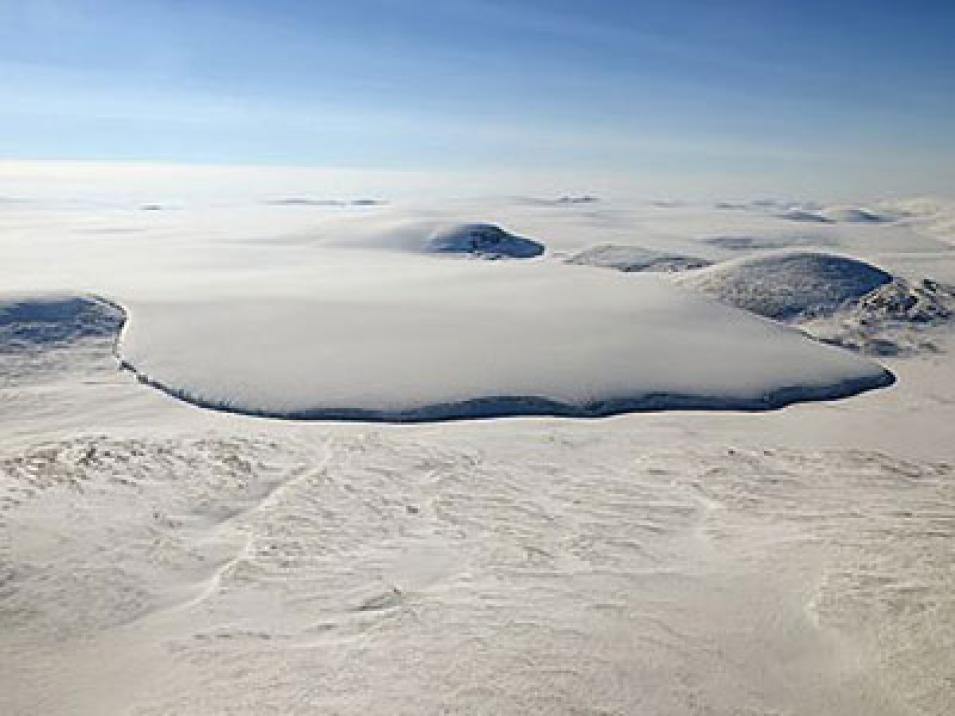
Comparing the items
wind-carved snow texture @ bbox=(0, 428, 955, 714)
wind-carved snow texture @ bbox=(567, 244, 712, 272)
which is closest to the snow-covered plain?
wind-carved snow texture @ bbox=(0, 428, 955, 714)

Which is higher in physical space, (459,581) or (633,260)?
(633,260)

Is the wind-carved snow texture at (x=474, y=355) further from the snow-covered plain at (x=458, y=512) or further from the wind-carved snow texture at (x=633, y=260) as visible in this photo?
the wind-carved snow texture at (x=633, y=260)

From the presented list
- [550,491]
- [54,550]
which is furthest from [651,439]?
[54,550]

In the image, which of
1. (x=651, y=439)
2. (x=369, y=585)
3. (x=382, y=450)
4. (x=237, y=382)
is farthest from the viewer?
(x=237, y=382)

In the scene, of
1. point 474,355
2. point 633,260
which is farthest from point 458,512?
point 633,260

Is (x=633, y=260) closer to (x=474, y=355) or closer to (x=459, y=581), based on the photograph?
(x=474, y=355)

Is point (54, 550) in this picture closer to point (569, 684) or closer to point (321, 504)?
point (321, 504)

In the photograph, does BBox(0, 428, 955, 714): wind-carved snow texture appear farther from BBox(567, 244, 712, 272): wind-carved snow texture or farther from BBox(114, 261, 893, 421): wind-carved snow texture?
BBox(567, 244, 712, 272): wind-carved snow texture
